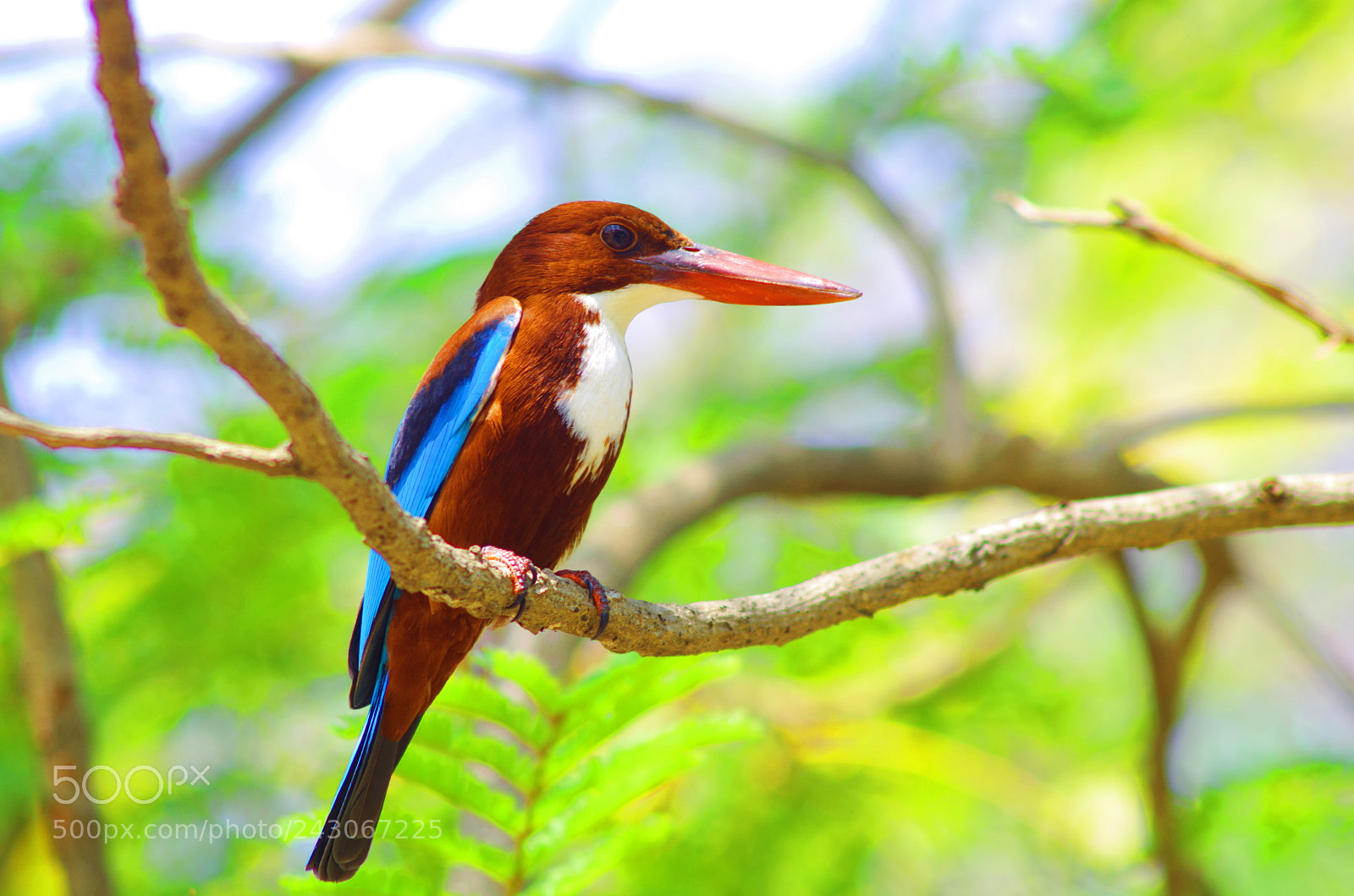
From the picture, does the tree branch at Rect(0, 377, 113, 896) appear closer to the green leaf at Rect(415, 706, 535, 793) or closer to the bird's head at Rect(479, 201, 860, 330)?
the green leaf at Rect(415, 706, 535, 793)

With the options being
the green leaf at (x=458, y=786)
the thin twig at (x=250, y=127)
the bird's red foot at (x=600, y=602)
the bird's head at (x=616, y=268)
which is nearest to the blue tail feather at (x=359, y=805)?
the green leaf at (x=458, y=786)

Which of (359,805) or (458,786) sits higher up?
(458,786)

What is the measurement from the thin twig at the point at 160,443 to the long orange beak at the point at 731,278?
1059 mm

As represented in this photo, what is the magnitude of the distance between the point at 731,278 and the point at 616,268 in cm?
23

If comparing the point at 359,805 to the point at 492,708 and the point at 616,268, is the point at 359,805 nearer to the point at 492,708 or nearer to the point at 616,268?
the point at 492,708

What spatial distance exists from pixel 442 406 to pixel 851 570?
2.51 ft

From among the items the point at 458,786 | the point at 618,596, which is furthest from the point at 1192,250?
the point at 458,786

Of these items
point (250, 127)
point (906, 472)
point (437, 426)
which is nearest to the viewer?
point (437, 426)

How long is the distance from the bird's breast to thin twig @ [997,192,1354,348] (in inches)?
40.6

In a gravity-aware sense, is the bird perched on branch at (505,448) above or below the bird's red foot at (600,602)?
above

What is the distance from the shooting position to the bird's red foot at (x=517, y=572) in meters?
1.50

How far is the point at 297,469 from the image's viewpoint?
3.66 ft

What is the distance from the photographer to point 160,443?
3.64 ft

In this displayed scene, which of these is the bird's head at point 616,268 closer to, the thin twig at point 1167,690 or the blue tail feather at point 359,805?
the blue tail feather at point 359,805
